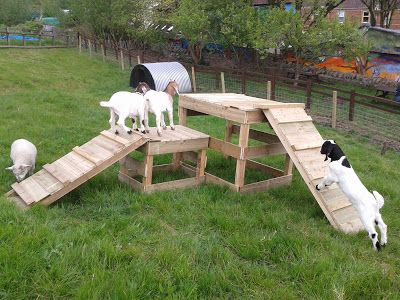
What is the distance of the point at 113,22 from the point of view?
2683cm

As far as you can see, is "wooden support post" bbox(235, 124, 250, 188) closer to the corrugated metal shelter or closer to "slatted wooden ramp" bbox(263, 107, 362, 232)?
"slatted wooden ramp" bbox(263, 107, 362, 232)

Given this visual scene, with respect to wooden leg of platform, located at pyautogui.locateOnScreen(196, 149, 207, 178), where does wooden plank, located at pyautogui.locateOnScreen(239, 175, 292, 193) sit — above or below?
below

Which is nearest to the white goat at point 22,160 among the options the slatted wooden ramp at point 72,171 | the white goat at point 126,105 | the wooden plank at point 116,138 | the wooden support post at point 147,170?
the slatted wooden ramp at point 72,171

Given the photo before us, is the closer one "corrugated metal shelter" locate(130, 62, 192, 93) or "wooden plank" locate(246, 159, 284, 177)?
"wooden plank" locate(246, 159, 284, 177)

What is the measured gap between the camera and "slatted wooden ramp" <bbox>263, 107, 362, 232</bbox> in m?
4.91

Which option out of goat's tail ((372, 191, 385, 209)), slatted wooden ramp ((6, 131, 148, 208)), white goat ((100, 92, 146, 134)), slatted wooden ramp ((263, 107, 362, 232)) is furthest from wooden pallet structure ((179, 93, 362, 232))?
slatted wooden ramp ((6, 131, 148, 208))

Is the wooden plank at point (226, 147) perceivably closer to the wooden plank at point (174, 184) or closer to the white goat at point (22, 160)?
the wooden plank at point (174, 184)

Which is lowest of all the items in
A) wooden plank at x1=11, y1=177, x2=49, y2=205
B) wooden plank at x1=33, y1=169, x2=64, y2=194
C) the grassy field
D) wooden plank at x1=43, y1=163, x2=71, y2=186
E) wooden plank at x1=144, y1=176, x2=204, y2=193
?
the grassy field

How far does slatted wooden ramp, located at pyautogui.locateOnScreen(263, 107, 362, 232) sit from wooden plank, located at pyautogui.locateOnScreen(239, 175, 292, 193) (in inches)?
35.2

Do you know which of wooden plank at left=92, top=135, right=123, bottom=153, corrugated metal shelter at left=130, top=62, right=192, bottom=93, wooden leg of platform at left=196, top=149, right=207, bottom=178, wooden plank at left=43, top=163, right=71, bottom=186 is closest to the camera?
wooden plank at left=43, top=163, right=71, bottom=186

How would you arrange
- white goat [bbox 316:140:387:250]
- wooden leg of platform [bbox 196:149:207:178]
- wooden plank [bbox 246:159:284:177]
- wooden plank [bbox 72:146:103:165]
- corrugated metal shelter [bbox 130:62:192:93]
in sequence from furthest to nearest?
corrugated metal shelter [bbox 130:62:192:93]
wooden plank [bbox 246:159:284:177]
wooden leg of platform [bbox 196:149:207:178]
wooden plank [bbox 72:146:103:165]
white goat [bbox 316:140:387:250]

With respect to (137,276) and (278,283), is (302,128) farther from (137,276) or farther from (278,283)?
(137,276)

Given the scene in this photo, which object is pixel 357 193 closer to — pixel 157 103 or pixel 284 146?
pixel 284 146

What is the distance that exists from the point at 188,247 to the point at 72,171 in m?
1.94
